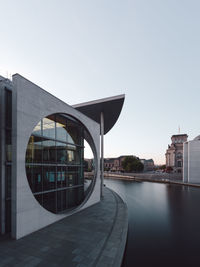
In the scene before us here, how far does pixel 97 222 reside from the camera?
9.55 metres

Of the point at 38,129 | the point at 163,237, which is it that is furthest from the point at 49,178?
the point at 163,237

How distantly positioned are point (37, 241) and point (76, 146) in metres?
7.34

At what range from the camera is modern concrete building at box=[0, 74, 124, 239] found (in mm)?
7375

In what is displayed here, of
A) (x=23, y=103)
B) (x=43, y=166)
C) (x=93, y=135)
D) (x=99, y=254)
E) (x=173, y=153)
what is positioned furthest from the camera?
(x=173, y=153)

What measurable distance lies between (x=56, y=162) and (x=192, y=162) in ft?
124

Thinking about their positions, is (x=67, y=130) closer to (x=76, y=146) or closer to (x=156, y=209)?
(x=76, y=146)

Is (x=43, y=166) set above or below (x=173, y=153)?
above

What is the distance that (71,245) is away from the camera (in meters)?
6.70

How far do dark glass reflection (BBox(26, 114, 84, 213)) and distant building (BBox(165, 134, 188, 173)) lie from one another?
61.4 metres

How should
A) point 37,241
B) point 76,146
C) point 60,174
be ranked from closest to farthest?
point 37,241 < point 60,174 < point 76,146

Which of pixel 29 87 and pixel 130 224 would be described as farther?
pixel 130 224

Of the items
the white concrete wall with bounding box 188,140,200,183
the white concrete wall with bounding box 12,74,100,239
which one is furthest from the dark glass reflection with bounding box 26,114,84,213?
the white concrete wall with bounding box 188,140,200,183

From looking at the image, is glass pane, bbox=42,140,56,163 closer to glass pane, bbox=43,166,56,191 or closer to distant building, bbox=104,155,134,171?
glass pane, bbox=43,166,56,191

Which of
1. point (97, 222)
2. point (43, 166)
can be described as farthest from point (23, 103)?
point (97, 222)
